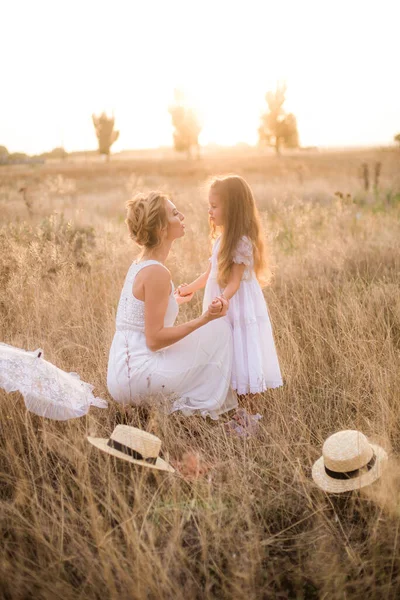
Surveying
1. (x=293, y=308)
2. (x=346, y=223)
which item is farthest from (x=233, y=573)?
(x=346, y=223)

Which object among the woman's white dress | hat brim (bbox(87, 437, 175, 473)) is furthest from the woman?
hat brim (bbox(87, 437, 175, 473))

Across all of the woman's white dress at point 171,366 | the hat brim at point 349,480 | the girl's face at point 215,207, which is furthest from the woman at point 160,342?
the hat brim at point 349,480

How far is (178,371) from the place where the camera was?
2748mm

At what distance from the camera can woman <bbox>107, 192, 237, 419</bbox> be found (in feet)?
8.69

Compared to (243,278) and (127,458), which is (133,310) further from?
(127,458)

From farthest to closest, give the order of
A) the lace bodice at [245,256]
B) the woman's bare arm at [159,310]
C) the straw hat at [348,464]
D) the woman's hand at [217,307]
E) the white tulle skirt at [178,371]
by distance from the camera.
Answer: the lace bodice at [245,256], the white tulle skirt at [178,371], the woman's bare arm at [159,310], the woman's hand at [217,307], the straw hat at [348,464]

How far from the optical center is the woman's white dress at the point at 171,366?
8.96 feet

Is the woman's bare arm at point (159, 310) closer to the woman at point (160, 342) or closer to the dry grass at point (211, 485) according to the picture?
the woman at point (160, 342)

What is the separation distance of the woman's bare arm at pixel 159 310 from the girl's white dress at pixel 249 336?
0.39 meters

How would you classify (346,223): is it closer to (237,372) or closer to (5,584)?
(237,372)

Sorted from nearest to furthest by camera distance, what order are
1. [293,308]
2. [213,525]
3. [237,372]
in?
1. [213,525]
2. [237,372]
3. [293,308]

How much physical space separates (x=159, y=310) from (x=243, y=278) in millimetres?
627

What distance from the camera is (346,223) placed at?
6.68m

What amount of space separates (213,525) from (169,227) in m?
1.59
